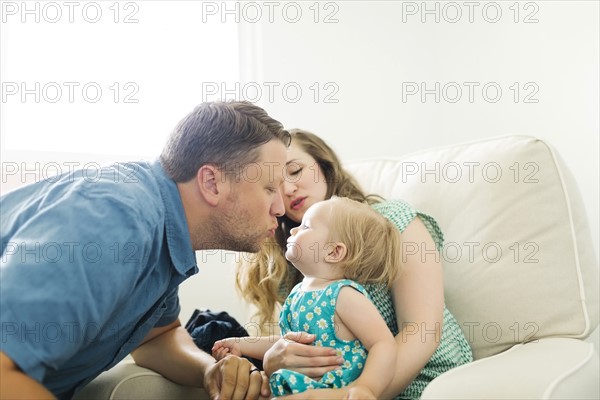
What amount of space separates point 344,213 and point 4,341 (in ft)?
2.19

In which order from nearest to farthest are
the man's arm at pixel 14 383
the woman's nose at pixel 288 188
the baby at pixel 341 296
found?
the man's arm at pixel 14 383
the baby at pixel 341 296
the woman's nose at pixel 288 188

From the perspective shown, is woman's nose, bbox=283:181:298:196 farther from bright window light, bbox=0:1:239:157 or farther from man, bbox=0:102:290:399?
bright window light, bbox=0:1:239:157

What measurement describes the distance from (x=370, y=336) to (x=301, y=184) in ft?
1.59

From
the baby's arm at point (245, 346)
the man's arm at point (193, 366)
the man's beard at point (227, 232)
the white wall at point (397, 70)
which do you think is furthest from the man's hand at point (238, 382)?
the white wall at point (397, 70)

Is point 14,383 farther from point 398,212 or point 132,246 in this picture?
point 398,212

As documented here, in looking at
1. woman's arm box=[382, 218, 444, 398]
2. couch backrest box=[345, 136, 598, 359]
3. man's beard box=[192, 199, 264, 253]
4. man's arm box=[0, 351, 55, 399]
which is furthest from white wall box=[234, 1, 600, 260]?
man's arm box=[0, 351, 55, 399]

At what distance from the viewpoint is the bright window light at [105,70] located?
2.04 metres

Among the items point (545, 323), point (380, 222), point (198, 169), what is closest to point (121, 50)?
point (198, 169)

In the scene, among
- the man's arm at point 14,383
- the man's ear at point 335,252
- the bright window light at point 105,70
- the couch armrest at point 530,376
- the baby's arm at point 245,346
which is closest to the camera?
the man's arm at point 14,383

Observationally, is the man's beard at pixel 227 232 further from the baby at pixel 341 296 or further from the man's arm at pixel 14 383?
the man's arm at pixel 14 383

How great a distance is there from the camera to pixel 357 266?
127cm

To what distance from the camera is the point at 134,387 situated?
1.32 meters

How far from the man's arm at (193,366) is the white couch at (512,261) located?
1.3 inches

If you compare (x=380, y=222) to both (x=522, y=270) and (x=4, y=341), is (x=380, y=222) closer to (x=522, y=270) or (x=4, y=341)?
(x=522, y=270)
